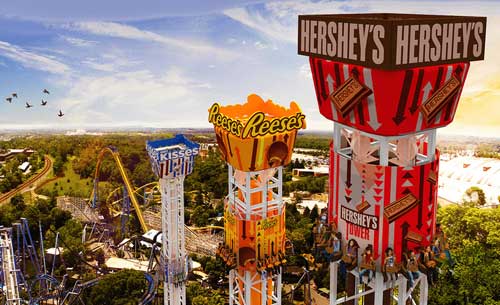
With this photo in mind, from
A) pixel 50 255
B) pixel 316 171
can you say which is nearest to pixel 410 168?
pixel 50 255

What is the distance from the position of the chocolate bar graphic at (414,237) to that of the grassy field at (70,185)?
5485cm

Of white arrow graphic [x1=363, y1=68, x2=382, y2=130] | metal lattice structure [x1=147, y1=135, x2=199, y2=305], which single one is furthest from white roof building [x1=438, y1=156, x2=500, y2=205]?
white arrow graphic [x1=363, y1=68, x2=382, y2=130]

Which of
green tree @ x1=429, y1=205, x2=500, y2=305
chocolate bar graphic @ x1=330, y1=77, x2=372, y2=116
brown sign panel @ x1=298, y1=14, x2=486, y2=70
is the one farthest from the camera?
green tree @ x1=429, y1=205, x2=500, y2=305

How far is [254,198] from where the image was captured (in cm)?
2603

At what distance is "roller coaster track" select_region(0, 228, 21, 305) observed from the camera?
3653 cm

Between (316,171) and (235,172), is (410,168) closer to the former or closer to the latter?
(235,172)

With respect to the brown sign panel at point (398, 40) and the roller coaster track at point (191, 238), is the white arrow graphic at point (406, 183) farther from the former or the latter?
the roller coaster track at point (191, 238)

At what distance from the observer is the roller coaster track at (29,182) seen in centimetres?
6794

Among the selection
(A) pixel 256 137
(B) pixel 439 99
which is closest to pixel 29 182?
(A) pixel 256 137

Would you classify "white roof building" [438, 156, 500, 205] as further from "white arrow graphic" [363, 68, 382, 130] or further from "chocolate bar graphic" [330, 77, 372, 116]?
"white arrow graphic" [363, 68, 382, 130]

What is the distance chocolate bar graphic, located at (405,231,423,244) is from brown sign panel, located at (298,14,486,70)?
552 cm

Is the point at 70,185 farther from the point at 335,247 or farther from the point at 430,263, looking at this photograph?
the point at 430,263

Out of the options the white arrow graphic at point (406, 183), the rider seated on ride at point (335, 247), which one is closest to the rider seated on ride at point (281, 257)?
the rider seated on ride at point (335, 247)

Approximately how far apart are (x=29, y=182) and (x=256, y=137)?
56007 mm
